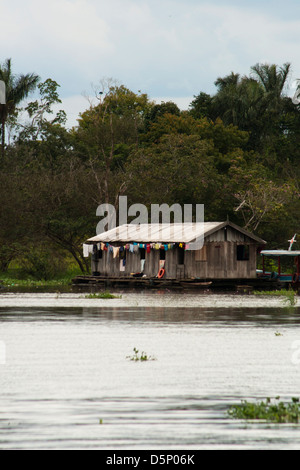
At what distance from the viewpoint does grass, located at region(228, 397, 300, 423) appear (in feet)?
37.7

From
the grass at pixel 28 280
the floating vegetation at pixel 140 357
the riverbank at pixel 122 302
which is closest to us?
the floating vegetation at pixel 140 357

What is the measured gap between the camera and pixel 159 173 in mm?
65188

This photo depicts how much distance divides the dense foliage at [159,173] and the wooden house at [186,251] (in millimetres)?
5130

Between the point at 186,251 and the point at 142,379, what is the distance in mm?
40381

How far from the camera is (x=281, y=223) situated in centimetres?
6588

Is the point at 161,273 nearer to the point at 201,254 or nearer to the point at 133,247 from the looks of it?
the point at 133,247

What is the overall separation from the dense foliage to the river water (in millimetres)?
34348

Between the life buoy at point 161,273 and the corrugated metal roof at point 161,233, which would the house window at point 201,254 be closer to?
the corrugated metal roof at point 161,233

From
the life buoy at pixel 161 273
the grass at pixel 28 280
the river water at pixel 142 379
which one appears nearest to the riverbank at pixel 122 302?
the river water at pixel 142 379

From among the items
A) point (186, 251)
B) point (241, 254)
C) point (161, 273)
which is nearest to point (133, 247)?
point (161, 273)

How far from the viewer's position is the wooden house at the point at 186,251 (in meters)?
55.1
